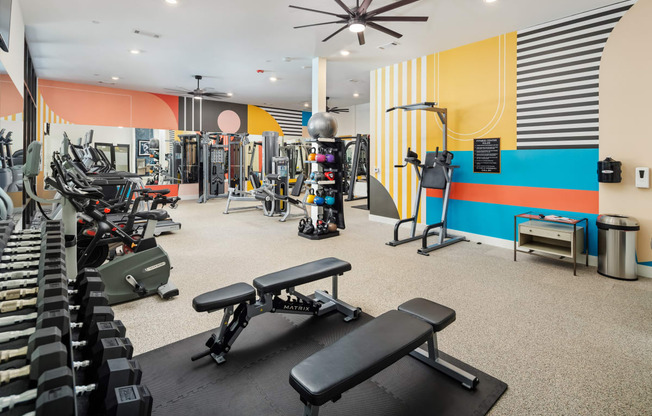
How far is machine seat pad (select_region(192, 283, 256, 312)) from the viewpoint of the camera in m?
2.19

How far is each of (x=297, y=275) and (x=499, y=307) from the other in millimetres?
1857

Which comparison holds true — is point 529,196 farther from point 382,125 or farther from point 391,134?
point 382,125

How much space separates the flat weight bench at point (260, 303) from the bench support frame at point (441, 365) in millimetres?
705

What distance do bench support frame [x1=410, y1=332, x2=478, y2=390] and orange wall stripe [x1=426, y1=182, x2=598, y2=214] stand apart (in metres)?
3.48

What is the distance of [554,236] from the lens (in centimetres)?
405

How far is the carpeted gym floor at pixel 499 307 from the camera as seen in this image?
2.03 m

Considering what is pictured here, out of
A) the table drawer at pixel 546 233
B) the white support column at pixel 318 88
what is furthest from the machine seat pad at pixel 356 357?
the white support column at pixel 318 88

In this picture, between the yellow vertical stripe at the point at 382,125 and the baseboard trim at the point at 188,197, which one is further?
the baseboard trim at the point at 188,197

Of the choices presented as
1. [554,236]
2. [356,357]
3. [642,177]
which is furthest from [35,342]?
[642,177]

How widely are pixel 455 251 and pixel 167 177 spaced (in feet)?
27.6

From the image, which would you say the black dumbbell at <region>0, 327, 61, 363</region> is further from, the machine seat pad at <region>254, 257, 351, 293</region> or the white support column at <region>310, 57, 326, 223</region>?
the white support column at <region>310, 57, 326, 223</region>

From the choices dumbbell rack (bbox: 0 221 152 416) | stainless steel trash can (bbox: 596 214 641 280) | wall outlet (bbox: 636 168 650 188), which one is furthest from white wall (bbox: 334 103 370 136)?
dumbbell rack (bbox: 0 221 152 416)

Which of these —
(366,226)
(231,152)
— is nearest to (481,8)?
(366,226)

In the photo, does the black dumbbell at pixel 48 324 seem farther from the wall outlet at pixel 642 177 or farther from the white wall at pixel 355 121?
the white wall at pixel 355 121
